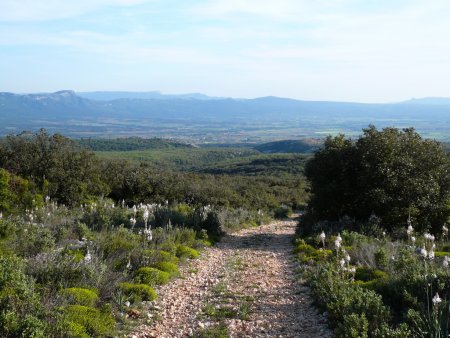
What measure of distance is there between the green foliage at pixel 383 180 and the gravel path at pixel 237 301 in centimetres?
496

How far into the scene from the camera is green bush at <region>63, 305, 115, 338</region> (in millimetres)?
6384

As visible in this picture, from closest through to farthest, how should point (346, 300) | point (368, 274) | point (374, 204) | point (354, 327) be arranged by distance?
1. point (354, 327)
2. point (346, 300)
3. point (368, 274)
4. point (374, 204)

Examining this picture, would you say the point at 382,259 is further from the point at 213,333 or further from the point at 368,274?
the point at 213,333

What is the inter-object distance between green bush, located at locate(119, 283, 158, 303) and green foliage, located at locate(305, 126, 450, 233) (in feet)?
33.8

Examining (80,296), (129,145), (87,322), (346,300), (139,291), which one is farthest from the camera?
(129,145)

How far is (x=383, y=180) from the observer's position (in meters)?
17.0

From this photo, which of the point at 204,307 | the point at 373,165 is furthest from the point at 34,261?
the point at 373,165

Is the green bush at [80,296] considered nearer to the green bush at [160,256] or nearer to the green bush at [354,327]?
the green bush at [160,256]

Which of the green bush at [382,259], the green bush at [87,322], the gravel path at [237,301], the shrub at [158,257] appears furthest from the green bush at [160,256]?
the green bush at [382,259]

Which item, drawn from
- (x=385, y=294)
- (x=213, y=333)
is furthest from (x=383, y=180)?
(x=213, y=333)

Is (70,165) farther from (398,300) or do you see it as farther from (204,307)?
Result: (398,300)

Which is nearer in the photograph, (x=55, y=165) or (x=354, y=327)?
(x=354, y=327)

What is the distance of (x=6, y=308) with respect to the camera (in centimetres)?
645

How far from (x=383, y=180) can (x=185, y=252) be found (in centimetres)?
823
